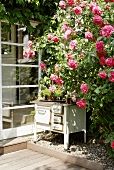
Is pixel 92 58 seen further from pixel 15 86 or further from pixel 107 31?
pixel 15 86

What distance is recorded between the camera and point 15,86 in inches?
158

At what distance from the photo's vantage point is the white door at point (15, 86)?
3.86 meters

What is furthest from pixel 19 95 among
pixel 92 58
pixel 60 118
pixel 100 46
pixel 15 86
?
pixel 100 46

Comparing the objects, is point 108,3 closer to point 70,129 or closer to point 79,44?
point 79,44

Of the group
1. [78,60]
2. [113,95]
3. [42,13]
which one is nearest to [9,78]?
[42,13]

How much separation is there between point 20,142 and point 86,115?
115 cm

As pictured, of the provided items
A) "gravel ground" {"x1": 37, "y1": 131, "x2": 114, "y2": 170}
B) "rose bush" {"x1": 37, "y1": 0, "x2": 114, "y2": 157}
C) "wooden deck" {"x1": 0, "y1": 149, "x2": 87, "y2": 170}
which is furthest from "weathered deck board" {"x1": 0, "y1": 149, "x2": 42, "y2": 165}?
"rose bush" {"x1": 37, "y1": 0, "x2": 114, "y2": 157}

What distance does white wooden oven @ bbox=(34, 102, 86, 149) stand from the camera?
3559 millimetres

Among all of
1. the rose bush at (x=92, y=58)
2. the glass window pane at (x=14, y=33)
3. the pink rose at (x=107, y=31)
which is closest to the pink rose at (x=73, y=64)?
the rose bush at (x=92, y=58)

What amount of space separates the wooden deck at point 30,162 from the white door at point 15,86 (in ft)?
1.44

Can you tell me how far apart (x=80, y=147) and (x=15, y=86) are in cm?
141

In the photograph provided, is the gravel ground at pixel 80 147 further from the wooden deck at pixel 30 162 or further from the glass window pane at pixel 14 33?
the glass window pane at pixel 14 33

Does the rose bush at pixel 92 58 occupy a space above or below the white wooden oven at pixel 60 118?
above

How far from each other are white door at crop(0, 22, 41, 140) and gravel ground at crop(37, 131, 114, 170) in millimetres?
386
